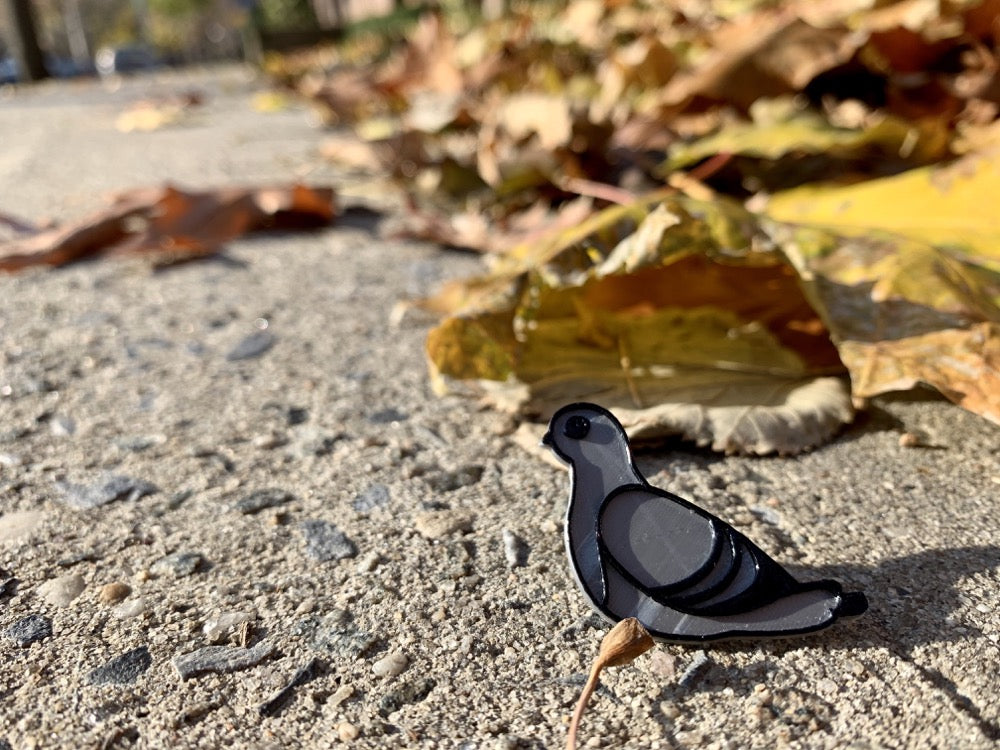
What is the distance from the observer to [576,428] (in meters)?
0.71

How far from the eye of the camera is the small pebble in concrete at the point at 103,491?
88 centimetres

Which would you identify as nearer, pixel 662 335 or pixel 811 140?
pixel 662 335

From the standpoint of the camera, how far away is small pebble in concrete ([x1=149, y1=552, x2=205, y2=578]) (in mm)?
769

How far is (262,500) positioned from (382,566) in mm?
171

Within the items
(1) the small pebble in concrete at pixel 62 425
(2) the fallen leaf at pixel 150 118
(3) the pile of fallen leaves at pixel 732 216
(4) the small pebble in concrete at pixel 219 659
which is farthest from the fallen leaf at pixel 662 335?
(2) the fallen leaf at pixel 150 118

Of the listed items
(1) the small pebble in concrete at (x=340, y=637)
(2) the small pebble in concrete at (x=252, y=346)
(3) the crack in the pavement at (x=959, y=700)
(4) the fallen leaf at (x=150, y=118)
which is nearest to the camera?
(3) the crack in the pavement at (x=959, y=700)

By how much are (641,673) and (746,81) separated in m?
1.17

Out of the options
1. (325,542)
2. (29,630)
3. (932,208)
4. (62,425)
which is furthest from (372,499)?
(932,208)

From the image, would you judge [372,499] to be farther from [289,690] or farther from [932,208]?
[932,208]

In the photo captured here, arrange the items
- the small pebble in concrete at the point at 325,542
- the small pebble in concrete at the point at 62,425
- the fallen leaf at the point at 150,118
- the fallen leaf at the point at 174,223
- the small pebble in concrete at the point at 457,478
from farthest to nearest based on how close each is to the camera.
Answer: the fallen leaf at the point at 150,118 < the fallen leaf at the point at 174,223 < the small pebble in concrete at the point at 62,425 < the small pebble in concrete at the point at 457,478 < the small pebble in concrete at the point at 325,542

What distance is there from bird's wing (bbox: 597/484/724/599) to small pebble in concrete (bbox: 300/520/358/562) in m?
0.24

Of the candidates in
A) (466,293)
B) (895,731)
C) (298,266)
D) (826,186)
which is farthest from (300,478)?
(826,186)

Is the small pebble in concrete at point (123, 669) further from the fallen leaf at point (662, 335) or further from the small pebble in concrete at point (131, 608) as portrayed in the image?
the fallen leaf at point (662, 335)

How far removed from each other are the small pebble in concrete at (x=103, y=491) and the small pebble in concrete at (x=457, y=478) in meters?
0.27
